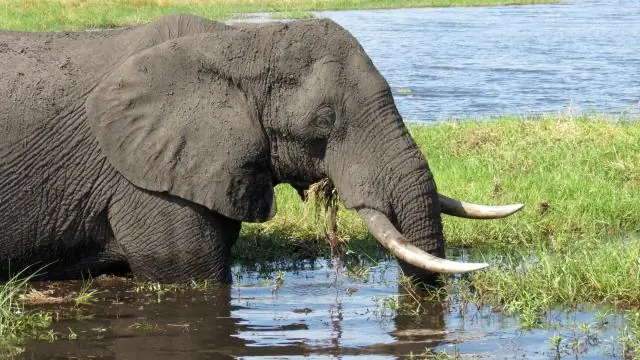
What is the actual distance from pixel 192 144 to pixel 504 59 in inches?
740

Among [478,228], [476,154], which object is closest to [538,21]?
[476,154]

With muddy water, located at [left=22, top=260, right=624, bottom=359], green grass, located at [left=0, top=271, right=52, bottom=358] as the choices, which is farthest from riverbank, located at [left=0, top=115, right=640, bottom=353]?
muddy water, located at [left=22, top=260, right=624, bottom=359]

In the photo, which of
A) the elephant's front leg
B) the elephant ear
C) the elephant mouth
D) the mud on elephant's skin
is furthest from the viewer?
the elephant's front leg

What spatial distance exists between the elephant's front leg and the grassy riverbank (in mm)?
21831

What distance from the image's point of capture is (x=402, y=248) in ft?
24.1

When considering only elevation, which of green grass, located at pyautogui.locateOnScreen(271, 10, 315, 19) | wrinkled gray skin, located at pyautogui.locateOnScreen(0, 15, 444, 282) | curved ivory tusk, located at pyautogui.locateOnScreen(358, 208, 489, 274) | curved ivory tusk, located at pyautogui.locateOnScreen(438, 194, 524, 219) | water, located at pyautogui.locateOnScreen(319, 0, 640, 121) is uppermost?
green grass, located at pyautogui.locateOnScreen(271, 10, 315, 19)

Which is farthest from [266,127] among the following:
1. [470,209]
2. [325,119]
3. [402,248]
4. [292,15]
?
[292,15]

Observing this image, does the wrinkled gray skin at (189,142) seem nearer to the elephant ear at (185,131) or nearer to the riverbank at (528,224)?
the elephant ear at (185,131)

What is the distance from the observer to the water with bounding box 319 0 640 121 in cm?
1898

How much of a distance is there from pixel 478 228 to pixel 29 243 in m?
3.46

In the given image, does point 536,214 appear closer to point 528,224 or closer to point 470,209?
point 528,224

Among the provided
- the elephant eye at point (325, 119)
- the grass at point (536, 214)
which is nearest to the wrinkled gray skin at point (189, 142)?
the elephant eye at point (325, 119)

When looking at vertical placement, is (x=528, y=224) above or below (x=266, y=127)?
below

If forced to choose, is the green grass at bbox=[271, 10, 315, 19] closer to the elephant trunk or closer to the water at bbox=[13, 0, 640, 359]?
the water at bbox=[13, 0, 640, 359]
